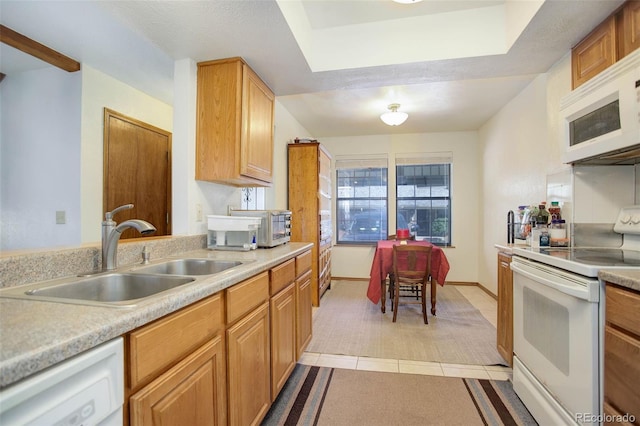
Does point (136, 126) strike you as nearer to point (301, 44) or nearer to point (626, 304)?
point (301, 44)

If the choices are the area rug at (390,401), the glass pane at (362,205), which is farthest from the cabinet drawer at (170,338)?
the glass pane at (362,205)

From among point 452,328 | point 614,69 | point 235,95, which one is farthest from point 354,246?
point 614,69

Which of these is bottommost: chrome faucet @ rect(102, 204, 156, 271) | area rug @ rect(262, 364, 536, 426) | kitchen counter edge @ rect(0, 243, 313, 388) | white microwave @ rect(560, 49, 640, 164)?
area rug @ rect(262, 364, 536, 426)

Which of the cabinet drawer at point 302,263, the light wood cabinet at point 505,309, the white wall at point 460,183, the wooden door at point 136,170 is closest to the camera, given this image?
the light wood cabinet at point 505,309

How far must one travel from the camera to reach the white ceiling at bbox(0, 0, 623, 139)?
1.63 metres

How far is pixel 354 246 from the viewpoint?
5.09m

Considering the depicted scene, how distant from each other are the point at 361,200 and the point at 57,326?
15.5 feet

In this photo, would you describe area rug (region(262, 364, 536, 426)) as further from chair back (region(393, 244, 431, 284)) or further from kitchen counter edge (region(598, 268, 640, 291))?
chair back (region(393, 244, 431, 284))

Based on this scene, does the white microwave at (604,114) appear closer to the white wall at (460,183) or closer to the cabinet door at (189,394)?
the cabinet door at (189,394)

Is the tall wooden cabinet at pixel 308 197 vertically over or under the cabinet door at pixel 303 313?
over

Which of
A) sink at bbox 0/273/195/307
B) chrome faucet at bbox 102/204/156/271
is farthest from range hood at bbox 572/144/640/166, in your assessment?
chrome faucet at bbox 102/204/156/271

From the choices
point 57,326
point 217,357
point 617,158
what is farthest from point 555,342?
point 57,326

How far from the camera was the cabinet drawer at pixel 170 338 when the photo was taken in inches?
30.5

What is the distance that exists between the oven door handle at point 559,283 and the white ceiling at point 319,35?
1.44m
